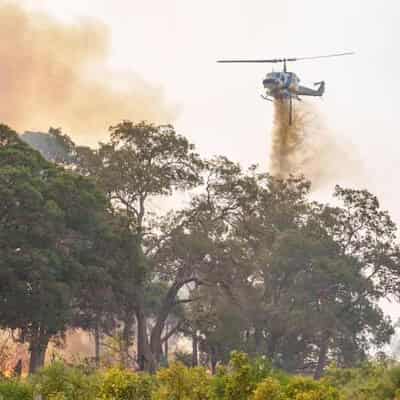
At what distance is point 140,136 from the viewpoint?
179ft

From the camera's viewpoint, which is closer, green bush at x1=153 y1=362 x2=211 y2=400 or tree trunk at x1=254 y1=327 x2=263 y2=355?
green bush at x1=153 y1=362 x2=211 y2=400

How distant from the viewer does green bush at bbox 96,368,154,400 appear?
1848cm

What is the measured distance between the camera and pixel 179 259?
54.1 metres

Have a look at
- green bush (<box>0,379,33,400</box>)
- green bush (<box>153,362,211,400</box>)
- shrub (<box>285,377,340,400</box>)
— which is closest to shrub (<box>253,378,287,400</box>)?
shrub (<box>285,377,340,400</box>)

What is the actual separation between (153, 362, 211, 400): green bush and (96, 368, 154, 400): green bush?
0.45 meters

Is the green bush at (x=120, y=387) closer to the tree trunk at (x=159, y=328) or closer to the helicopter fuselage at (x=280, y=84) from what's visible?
the tree trunk at (x=159, y=328)

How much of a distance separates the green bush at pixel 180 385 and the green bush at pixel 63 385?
1786 mm

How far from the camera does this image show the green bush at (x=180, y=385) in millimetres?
19125

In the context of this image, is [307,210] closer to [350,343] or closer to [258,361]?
[350,343]

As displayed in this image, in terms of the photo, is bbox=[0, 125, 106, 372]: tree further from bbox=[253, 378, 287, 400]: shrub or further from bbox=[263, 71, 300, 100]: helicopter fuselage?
bbox=[263, 71, 300, 100]: helicopter fuselage

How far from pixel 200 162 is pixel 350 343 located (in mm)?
21484

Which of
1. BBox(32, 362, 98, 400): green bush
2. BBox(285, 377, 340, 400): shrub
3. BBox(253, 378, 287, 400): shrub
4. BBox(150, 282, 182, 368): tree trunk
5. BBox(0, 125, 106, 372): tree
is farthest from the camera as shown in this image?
BBox(150, 282, 182, 368): tree trunk

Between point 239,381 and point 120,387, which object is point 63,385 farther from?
point 239,381

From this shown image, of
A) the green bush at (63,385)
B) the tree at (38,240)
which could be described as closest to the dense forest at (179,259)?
the tree at (38,240)
